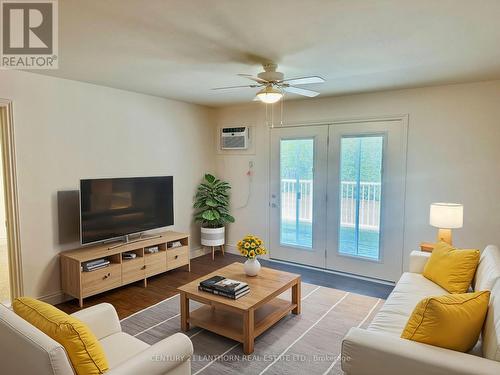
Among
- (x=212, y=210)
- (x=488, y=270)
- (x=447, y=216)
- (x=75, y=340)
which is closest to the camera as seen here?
(x=75, y=340)

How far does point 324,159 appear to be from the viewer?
464 cm

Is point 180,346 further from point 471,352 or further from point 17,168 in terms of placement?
point 17,168

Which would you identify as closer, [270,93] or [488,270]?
[488,270]

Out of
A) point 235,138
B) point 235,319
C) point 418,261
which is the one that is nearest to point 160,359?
point 235,319

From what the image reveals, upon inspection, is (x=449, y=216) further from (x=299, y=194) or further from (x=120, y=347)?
(x=120, y=347)

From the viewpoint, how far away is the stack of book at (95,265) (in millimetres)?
3508

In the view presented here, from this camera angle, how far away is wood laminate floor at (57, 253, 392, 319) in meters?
3.58

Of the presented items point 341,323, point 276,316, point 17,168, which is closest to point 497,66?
point 341,323

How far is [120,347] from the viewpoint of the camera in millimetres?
1974

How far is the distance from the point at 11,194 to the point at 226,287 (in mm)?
2344

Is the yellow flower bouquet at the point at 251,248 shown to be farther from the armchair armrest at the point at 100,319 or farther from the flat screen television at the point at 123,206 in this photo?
the flat screen television at the point at 123,206

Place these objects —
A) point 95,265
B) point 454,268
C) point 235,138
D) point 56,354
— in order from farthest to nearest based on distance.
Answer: point 235,138
point 95,265
point 454,268
point 56,354

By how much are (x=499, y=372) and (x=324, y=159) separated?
3424 mm

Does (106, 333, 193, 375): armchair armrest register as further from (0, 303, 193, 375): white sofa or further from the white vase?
the white vase
